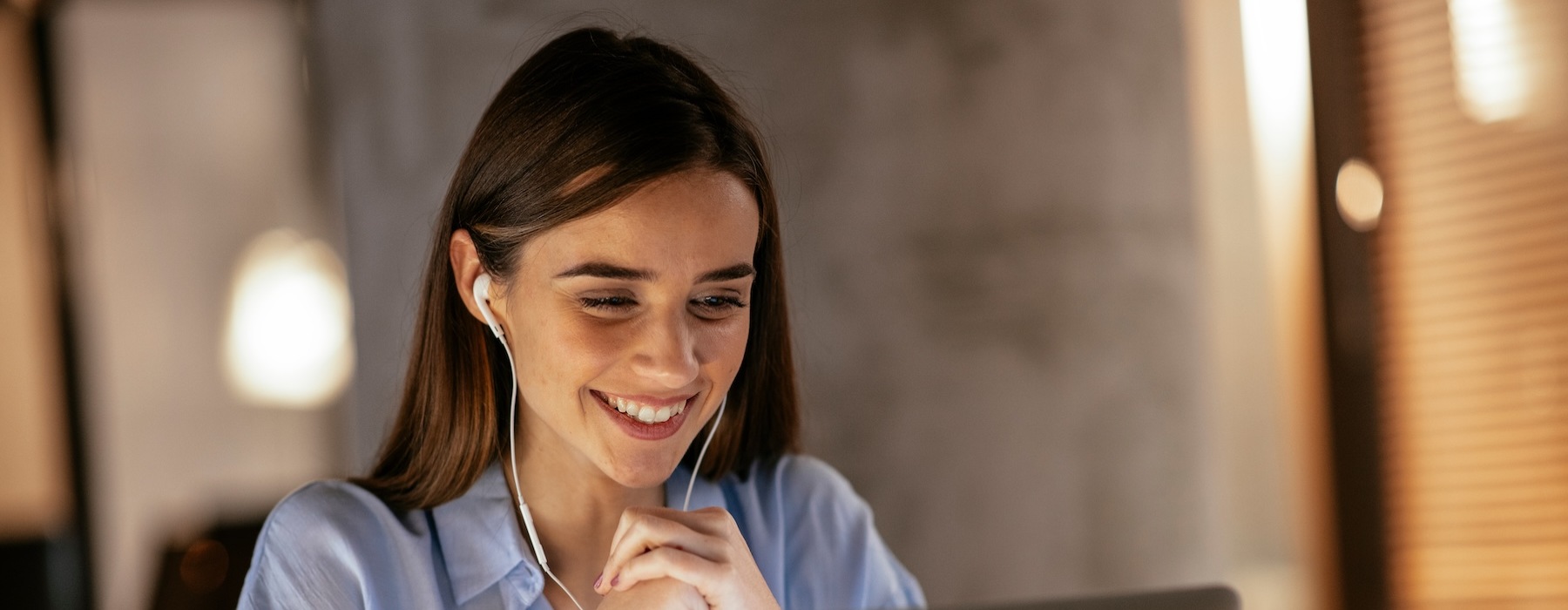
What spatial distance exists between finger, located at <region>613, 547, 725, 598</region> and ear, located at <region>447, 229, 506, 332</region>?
1.01 ft

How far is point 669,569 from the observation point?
1.12m

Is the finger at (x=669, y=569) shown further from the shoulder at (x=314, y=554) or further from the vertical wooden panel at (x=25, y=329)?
the vertical wooden panel at (x=25, y=329)

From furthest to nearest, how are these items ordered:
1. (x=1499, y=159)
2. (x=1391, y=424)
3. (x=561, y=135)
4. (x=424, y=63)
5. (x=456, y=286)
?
(x=1391, y=424) → (x=1499, y=159) → (x=424, y=63) → (x=456, y=286) → (x=561, y=135)

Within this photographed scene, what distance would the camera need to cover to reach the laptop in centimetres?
81

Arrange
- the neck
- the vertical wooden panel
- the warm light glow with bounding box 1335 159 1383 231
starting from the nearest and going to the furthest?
the neck
the warm light glow with bounding box 1335 159 1383 231
the vertical wooden panel

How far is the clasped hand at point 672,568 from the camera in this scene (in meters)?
1.13

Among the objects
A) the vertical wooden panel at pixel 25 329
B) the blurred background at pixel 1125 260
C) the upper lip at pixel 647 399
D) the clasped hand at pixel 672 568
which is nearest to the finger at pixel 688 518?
the clasped hand at pixel 672 568

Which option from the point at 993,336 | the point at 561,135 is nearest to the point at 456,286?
the point at 561,135

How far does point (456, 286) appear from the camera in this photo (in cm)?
133

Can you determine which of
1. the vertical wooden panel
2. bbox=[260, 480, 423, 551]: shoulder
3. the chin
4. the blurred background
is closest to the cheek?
the chin

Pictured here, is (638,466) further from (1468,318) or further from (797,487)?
(1468,318)

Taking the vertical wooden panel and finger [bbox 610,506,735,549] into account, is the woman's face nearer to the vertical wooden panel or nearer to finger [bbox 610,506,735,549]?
finger [bbox 610,506,735,549]

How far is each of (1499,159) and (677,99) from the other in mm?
1922

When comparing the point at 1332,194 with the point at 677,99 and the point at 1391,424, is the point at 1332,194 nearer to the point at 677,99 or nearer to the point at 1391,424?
the point at 1391,424
